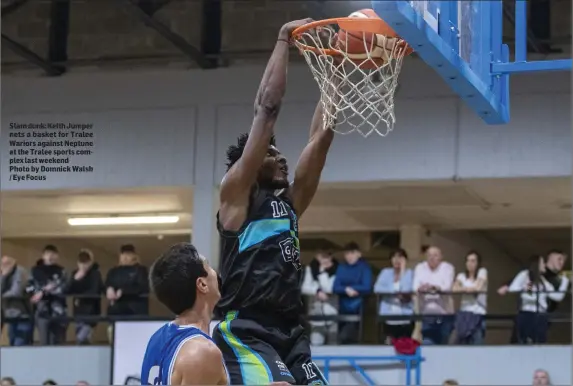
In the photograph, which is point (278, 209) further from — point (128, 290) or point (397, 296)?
point (128, 290)

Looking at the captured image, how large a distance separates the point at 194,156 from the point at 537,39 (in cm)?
450

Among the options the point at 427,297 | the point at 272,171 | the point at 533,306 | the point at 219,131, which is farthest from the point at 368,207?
the point at 272,171

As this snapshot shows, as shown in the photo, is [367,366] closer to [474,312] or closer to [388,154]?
[474,312]

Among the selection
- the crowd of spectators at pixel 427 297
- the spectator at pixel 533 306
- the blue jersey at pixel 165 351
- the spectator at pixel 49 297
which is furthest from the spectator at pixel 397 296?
the blue jersey at pixel 165 351

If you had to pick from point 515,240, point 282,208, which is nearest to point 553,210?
point 515,240

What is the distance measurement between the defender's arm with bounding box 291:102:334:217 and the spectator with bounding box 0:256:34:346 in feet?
31.8

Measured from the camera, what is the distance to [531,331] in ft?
43.7

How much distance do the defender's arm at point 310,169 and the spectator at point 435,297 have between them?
7.68 metres

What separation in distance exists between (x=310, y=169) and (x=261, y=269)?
71 centimetres

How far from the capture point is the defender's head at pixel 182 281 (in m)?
4.25

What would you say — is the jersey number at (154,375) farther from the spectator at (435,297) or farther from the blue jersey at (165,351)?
the spectator at (435,297)

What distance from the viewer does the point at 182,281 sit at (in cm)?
424

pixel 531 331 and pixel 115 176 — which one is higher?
pixel 115 176

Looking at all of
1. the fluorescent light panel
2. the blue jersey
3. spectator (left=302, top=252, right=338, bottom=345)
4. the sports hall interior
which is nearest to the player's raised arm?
the blue jersey
